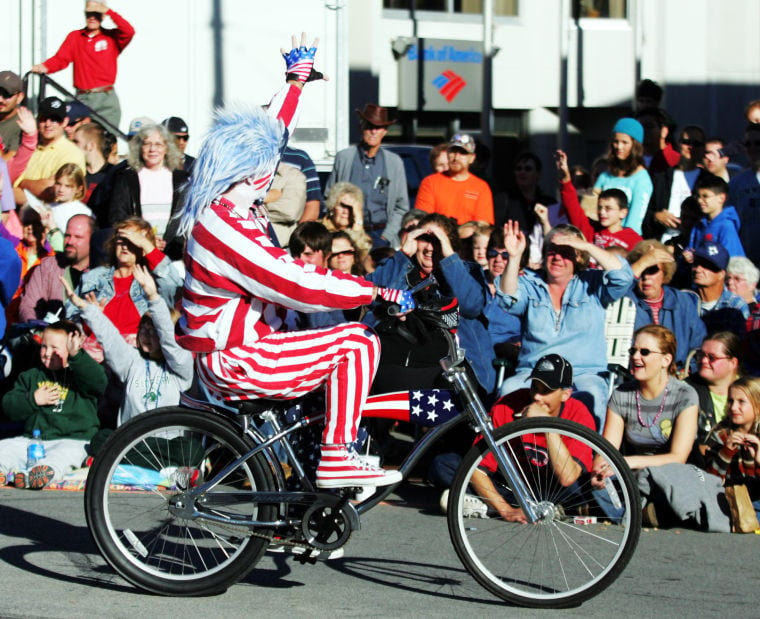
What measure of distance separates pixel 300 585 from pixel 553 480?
119 cm

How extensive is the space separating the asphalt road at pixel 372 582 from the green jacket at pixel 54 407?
117 cm

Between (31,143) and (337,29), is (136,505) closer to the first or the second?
(31,143)

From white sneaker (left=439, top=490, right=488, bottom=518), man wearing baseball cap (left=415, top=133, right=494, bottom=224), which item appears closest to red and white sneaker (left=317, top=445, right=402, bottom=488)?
white sneaker (left=439, top=490, right=488, bottom=518)

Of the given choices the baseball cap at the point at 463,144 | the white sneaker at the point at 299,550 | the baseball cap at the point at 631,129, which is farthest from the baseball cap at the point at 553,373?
the baseball cap at the point at 631,129

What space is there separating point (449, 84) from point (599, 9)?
314 cm

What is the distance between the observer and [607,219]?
9.62 metres

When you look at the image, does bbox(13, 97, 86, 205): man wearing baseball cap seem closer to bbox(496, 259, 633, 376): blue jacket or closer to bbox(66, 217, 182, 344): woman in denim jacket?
bbox(66, 217, 182, 344): woman in denim jacket

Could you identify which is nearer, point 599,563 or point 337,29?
point 599,563

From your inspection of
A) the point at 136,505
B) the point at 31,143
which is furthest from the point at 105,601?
the point at 31,143

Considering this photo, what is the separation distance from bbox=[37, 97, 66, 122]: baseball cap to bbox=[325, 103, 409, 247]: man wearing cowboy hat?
223 cm

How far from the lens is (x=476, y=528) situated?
212 inches

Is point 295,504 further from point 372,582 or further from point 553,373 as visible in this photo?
point 553,373

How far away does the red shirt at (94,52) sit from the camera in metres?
11.4

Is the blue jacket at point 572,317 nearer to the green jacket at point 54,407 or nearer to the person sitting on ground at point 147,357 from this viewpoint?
the person sitting on ground at point 147,357
